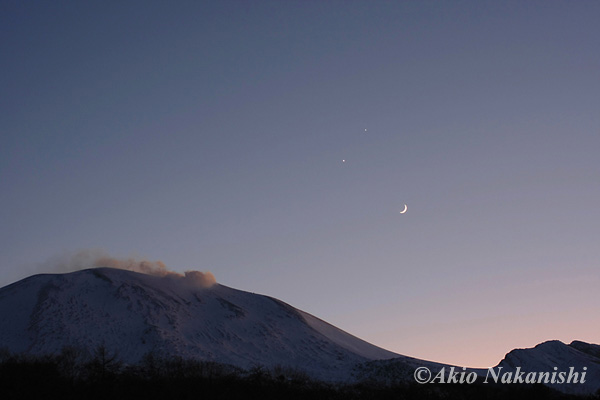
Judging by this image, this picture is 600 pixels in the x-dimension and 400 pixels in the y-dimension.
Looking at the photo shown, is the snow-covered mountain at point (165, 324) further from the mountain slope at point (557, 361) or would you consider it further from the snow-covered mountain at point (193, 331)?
the mountain slope at point (557, 361)

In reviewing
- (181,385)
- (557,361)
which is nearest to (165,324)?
(181,385)

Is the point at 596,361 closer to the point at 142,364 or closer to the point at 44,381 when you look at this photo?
the point at 142,364

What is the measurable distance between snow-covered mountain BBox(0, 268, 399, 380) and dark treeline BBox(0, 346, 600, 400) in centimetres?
772

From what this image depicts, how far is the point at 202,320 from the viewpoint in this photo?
9656 centimetres

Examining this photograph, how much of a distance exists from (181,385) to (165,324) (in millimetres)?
36636

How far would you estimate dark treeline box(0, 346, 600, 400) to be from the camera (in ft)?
159

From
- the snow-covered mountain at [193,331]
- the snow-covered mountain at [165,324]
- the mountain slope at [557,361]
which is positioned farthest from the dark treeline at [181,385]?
the mountain slope at [557,361]

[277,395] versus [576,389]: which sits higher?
[576,389]

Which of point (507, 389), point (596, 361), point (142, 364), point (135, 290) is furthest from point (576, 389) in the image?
point (135, 290)

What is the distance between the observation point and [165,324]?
295 feet

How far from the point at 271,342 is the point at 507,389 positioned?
130ft

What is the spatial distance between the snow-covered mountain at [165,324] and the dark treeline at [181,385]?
772 centimetres

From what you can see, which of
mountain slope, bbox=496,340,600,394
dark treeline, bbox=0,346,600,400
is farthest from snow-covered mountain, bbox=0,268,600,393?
dark treeline, bbox=0,346,600,400

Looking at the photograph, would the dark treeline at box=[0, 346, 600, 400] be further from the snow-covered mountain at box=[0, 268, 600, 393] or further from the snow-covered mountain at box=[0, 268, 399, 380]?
the snow-covered mountain at box=[0, 268, 399, 380]
